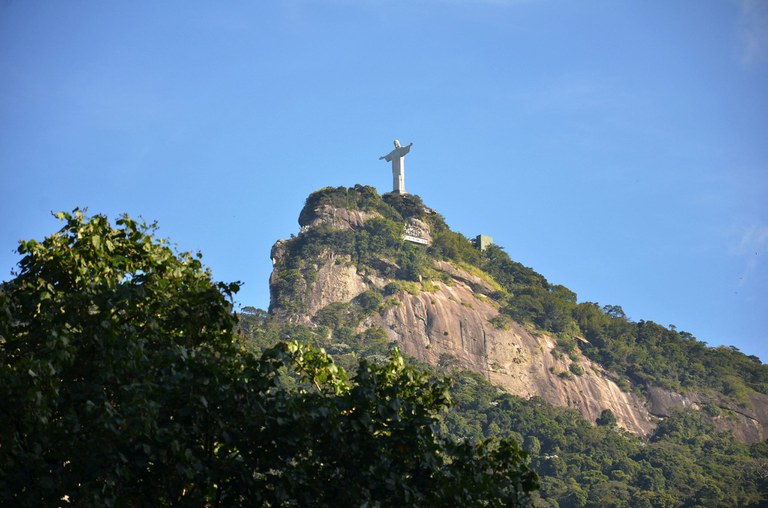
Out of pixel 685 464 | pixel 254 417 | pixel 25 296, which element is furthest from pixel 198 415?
pixel 685 464

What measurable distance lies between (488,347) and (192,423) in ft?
302

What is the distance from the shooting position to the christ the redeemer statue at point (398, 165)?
365 ft

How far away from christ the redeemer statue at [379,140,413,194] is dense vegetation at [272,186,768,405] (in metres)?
1.29

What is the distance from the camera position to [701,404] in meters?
110

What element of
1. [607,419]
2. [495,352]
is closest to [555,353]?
[495,352]

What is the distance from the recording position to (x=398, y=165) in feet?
380

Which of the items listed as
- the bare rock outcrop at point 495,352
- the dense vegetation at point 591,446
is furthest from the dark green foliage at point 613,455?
the bare rock outcrop at point 495,352

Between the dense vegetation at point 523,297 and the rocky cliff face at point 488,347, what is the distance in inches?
41.9

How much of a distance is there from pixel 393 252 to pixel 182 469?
3845 inches

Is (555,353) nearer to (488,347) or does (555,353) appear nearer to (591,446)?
(488,347)

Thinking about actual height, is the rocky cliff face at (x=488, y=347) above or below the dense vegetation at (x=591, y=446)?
above

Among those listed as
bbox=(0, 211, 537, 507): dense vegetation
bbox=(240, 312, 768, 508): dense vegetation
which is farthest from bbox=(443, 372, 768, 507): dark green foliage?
bbox=(0, 211, 537, 507): dense vegetation

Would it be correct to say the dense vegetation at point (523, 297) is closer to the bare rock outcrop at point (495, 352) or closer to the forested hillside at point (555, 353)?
the forested hillside at point (555, 353)

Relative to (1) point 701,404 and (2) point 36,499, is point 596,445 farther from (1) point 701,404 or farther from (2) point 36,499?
(2) point 36,499
